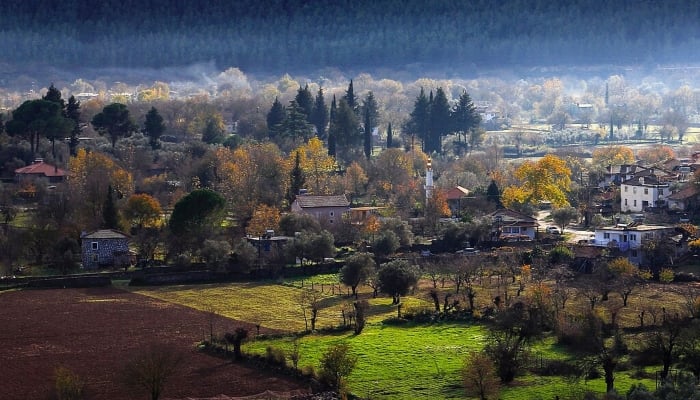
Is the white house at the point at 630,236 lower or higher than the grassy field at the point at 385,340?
higher

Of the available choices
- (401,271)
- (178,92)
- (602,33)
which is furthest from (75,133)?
(602,33)

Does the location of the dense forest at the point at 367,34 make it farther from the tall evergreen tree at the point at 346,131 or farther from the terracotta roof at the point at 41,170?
the terracotta roof at the point at 41,170

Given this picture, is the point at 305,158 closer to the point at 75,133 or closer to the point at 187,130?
the point at 75,133

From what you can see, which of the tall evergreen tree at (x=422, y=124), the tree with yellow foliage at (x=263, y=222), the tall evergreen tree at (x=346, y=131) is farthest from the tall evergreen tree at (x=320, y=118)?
the tree with yellow foliage at (x=263, y=222)

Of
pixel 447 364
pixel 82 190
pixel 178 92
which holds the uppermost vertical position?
pixel 178 92

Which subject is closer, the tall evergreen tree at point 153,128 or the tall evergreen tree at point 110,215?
the tall evergreen tree at point 110,215

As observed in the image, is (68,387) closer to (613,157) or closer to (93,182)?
(93,182)

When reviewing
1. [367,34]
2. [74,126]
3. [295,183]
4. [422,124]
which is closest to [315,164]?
[295,183]
